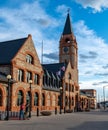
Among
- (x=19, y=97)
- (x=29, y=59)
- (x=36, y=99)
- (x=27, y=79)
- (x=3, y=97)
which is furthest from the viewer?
(x=36, y=99)

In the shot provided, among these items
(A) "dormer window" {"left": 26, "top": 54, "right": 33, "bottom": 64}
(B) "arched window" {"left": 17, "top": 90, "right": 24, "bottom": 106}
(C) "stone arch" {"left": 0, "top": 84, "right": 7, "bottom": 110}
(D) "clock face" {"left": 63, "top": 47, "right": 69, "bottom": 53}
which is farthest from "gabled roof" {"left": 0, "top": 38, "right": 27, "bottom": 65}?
(D) "clock face" {"left": 63, "top": 47, "right": 69, "bottom": 53}

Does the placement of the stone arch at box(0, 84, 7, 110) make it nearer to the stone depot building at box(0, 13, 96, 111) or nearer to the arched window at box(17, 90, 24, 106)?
the stone depot building at box(0, 13, 96, 111)

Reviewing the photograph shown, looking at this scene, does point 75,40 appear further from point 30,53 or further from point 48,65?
point 30,53

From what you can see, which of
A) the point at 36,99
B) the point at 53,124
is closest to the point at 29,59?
the point at 36,99

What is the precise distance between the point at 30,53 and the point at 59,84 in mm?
21734

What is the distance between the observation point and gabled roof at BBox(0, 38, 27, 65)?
3932cm

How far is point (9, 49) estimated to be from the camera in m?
42.0

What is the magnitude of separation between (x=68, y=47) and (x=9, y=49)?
41.8m

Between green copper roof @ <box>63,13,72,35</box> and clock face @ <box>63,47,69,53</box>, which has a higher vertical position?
green copper roof @ <box>63,13,72,35</box>

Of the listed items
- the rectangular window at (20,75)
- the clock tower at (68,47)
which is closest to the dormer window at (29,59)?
the rectangular window at (20,75)

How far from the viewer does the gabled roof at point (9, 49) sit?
39.3 m

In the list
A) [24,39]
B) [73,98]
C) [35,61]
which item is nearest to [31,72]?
[35,61]

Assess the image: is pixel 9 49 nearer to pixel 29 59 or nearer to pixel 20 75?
pixel 29 59

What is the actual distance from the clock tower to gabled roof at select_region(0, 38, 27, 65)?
3695 cm
